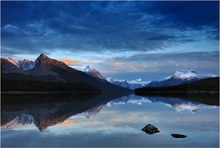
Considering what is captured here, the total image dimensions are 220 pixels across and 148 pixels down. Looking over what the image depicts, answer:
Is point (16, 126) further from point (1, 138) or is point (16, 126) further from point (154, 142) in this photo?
point (154, 142)

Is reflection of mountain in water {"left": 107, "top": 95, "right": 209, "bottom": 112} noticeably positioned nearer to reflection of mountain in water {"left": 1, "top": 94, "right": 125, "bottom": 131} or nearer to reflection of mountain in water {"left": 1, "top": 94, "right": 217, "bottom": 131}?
reflection of mountain in water {"left": 1, "top": 94, "right": 217, "bottom": 131}

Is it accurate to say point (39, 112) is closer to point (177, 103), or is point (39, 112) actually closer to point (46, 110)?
point (46, 110)

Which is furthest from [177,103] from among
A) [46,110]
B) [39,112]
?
[39,112]

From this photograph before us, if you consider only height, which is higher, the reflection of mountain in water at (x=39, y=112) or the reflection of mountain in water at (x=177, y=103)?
the reflection of mountain in water at (x=177, y=103)

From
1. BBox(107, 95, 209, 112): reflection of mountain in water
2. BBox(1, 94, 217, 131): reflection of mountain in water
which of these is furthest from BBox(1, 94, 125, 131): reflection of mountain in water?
BBox(107, 95, 209, 112): reflection of mountain in water

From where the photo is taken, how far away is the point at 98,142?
25.1m

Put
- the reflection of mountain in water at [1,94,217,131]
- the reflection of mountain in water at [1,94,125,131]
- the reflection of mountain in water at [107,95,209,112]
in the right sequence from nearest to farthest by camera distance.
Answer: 1. the reflection of mountain in water at [1,94,125,131]
2. the reflection of mountain in water at [1,94,217,131]
3. the reflection of mountain in water at [107,95,209,112]

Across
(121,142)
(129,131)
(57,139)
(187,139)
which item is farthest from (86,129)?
(187,139)

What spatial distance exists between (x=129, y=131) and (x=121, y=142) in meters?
6.11

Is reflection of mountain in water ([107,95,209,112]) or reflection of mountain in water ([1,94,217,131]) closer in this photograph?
reflection of mountain in water ([1,94,217,131])

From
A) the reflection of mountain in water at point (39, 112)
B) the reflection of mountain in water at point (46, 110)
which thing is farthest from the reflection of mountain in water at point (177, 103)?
the reflection of mountain in water at point (39, 112)

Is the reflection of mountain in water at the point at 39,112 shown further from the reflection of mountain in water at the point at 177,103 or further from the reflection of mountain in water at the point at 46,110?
the reflection of mountain in water at the point at 177,103

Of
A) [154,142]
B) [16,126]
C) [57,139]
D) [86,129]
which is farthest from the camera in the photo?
[16,126]

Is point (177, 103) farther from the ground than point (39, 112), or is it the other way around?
point (177, 103)
